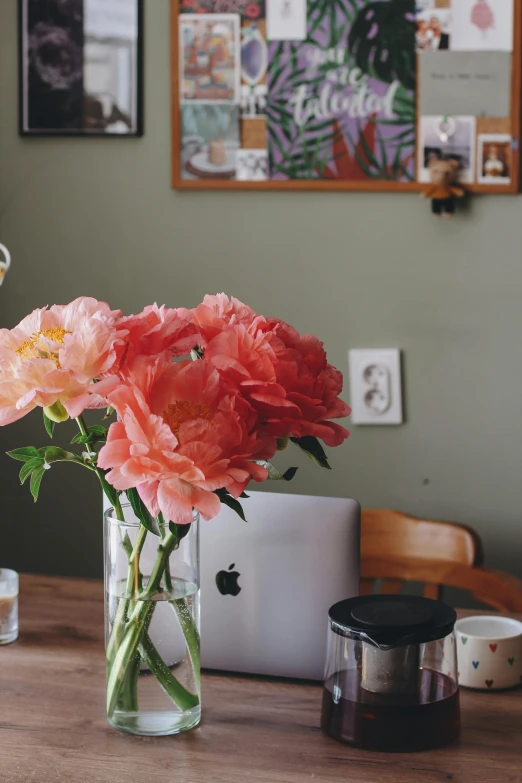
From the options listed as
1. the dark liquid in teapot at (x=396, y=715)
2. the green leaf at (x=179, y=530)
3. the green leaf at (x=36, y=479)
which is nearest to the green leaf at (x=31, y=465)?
the green leaf at (x=36, y=479)

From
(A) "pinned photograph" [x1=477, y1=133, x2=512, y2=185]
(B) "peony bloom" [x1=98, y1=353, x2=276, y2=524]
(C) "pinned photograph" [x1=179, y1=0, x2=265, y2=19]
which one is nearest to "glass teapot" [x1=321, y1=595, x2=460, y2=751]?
(B) "peony bloom" [x1=98, y1=353, x2=276, y2=524]

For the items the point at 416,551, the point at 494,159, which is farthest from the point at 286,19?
the point at 416,551

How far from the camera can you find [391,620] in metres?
1.04

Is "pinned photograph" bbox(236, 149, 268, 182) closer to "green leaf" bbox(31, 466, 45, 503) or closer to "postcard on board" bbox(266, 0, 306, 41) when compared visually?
"postcard on board" bbox(266, 0, 306, 41)

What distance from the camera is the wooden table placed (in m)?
0.99

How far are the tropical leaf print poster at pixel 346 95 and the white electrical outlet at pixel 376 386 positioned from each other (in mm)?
376

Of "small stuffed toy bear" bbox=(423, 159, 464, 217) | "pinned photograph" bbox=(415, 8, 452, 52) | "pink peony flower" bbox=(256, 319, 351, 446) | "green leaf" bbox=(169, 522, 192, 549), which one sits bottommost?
"green leaf" bbox=(169, 522, 192, 549)

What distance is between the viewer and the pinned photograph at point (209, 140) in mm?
2146

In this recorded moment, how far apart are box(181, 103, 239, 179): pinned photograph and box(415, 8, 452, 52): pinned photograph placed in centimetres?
41

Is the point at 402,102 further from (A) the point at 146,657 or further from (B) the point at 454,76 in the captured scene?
(A) the point at 146,657

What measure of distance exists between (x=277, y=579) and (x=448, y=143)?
1.20 meters

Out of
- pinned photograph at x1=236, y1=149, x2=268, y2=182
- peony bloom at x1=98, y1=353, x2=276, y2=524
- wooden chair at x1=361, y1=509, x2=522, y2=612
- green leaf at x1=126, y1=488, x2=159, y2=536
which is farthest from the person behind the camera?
pinned photograph at x1=236, y1=149, x2=268, y2=182

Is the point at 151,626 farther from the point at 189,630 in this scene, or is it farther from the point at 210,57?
the point at 210,57

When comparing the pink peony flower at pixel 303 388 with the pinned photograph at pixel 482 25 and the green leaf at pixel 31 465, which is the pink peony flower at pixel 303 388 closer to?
the green leaf at pixel 31 465
